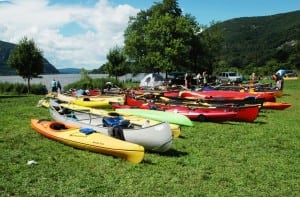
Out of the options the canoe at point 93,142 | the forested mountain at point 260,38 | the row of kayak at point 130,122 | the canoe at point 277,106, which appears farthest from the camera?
the forested mountain at point 260,38

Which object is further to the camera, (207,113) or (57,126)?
(207,113)

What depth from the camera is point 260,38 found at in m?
160

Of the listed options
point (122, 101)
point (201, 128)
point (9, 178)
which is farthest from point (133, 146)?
point (122, 101)

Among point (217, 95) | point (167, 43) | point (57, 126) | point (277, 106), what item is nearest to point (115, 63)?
point (167, 43)

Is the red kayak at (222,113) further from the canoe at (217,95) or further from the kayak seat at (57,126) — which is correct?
the kayak seat at (57,126)

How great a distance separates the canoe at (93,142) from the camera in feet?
29.9

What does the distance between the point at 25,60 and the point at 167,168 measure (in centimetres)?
2809

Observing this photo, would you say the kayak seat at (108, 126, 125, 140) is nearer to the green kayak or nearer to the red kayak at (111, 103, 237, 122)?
the green kayak

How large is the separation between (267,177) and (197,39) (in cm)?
4094

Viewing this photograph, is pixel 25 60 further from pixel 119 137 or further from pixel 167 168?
pixel 167 168

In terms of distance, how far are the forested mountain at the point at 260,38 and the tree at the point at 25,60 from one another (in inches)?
3274

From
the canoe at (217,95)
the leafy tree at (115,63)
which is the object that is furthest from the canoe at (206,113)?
the leafy tree at (115,63)

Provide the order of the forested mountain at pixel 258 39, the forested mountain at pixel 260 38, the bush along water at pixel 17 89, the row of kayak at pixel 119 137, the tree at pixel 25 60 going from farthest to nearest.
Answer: the forested mountain at pixel 260 38 → the forested mountain at pixel 258 39 → the tree at pixel 25 60 → the bush along water at pixel 17 89 → the row of kayak at pixel 119 137

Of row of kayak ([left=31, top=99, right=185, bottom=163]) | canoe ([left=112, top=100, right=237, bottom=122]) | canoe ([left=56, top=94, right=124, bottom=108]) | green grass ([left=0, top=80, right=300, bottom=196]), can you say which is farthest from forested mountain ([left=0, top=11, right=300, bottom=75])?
row of kayak ([left=31, top=99, right=185, bottom=163])
